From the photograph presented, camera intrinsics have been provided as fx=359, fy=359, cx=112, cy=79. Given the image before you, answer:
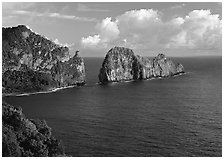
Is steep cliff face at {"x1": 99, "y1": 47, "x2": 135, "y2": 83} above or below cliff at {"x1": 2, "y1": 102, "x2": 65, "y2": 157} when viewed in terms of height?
above

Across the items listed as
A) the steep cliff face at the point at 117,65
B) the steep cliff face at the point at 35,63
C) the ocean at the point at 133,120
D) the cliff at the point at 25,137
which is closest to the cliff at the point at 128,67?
the steep cliff face at the point at 117,65

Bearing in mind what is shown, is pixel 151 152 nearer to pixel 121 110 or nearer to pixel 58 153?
pixel 58 153

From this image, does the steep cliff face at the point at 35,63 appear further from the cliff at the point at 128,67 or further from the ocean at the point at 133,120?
the ocean at the point at 133,120

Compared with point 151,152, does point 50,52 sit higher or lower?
higher

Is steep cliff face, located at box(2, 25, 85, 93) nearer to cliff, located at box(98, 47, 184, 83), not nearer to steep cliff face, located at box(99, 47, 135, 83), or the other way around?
steep cliff face, located at box(99, 47, 135, 83)

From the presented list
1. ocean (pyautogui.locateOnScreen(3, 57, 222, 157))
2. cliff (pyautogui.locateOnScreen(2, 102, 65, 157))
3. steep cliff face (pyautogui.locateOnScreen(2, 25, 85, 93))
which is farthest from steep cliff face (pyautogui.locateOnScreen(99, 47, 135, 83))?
cliff (pyautogui.locateOnScreen(2, 102, 65, 157))

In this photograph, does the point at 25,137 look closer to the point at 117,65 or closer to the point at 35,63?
the point at 35,63

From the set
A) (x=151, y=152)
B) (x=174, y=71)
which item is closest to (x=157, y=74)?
(x=174, y=71)
